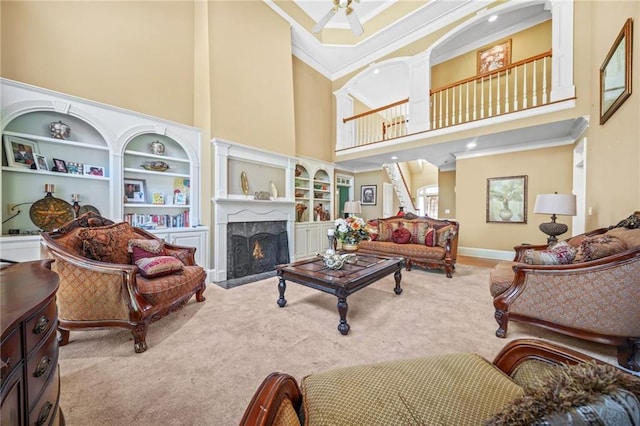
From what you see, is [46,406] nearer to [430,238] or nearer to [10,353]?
[10,353]

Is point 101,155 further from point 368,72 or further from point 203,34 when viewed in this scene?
point 368,72

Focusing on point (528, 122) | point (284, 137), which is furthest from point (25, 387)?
point (528, 122)

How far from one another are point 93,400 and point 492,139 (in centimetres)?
628

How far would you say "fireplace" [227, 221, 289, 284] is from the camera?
4004 mm

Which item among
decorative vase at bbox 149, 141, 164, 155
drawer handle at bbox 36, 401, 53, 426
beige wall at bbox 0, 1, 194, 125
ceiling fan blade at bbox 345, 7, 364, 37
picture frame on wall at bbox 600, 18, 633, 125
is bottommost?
drawer handle at bbox 36, 401, 53, 426

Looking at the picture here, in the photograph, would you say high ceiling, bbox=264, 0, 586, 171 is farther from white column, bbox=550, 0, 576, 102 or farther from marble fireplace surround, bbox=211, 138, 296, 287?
marble fireplace surround, bbox=211, 138, 296, 287

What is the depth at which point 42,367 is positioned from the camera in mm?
834

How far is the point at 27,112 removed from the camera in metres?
2.64

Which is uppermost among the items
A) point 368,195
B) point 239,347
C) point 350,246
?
point 368,195

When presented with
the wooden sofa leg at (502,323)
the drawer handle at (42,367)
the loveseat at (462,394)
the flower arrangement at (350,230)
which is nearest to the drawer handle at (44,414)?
the drawer handle at (42,367)

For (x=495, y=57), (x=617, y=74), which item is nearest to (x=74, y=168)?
(x=617, y=74)

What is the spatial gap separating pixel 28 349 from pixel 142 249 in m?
1.88

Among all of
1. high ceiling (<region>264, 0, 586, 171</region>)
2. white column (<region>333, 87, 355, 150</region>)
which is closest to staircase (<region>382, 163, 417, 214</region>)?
high ceiling (<region>264, 0, 586, 171</region>)

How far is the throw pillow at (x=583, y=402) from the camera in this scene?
381 mm
